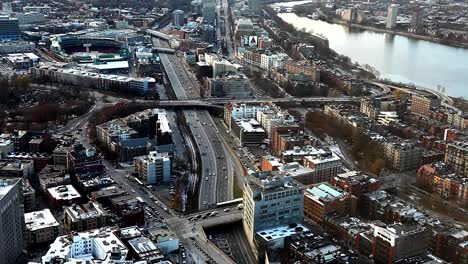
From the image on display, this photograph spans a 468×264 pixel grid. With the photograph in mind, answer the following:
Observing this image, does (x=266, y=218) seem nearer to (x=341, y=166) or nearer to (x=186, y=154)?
(x=341, y=166)

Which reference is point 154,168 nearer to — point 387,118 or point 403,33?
point 387,118

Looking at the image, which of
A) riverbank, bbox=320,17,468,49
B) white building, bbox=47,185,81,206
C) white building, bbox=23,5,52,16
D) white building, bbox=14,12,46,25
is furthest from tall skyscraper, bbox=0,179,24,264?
riverbank, bbox=320,17,468,49

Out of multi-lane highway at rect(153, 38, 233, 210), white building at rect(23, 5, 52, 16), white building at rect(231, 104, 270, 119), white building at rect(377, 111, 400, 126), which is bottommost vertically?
multi-lane highway at rect(153, 38, 233, 210)

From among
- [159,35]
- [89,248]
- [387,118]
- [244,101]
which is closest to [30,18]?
[159,35]

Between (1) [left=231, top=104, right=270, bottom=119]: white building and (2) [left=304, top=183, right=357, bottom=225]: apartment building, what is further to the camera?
Answer: (1) [left=231, top=104, right=270, bottom=119]: white building

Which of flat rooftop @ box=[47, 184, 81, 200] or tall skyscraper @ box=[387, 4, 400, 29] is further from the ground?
tall skyscraper @ box=[387, 4, 400, 29]

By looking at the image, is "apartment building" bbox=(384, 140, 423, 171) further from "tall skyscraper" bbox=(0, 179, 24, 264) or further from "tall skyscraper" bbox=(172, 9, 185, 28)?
"tall skyscraper" bbox=(172, 9, 185, 28)

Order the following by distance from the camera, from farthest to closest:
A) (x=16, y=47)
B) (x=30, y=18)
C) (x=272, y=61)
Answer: (x=30, y=18) < (x=16, y=47) < (x=272, y=61)
